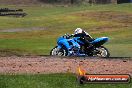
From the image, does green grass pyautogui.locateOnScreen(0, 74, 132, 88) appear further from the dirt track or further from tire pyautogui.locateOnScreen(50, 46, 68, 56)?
tire pyautogui.locateOnScreen(50, 46, 68, 56)

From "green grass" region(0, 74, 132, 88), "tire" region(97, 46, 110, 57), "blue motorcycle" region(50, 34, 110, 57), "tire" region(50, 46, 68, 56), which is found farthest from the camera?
"tire" region(50, 46, 68, 56)

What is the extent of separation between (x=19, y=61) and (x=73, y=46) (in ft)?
14.1

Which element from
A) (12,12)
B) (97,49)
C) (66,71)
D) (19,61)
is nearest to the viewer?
(66,71)

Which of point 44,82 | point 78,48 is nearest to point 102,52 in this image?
point 78,48

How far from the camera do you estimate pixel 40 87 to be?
10945 millimetres

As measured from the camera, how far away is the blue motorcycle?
19984 mm

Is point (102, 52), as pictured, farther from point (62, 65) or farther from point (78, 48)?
point (62, 65)

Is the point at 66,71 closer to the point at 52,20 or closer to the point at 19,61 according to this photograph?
the point at 19,61

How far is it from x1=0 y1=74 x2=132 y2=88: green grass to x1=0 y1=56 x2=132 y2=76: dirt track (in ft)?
4.16

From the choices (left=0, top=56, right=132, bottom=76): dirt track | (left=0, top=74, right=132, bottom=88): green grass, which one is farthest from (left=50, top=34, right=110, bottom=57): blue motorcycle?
(left=0, top=74, right=132, bottom=88): green grass

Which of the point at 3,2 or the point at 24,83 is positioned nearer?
the point at 24,83

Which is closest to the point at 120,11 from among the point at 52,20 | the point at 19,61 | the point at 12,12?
the point at 52,20

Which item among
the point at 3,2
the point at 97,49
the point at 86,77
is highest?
the point at 86,77

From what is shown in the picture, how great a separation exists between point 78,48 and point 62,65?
191 inches
